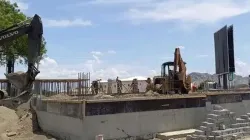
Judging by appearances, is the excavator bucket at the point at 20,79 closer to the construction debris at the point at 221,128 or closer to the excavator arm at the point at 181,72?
the construction debris at the point at 221,128

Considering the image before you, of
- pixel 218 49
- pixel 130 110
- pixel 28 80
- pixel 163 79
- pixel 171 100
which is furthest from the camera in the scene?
pixel 218 49

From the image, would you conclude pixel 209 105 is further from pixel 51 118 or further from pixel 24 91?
pixel 24 91

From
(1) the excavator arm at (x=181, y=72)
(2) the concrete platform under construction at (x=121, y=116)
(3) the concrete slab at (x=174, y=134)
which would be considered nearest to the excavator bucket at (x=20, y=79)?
(2) the concrete platform under construction at (x=121, y=116)

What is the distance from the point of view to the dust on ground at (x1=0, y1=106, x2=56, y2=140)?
51.5ft

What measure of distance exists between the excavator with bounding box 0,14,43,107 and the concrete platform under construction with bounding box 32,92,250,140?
84cm

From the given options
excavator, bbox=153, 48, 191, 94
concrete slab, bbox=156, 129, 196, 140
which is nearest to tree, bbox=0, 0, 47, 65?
excavator, bbox=153, 48, 191, 94

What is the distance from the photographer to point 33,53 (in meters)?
17.9

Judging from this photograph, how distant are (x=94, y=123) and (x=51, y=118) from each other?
3601 mm

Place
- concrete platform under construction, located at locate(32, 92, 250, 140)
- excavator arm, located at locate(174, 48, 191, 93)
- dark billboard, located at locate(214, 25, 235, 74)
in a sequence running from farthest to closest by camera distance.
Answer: dark billboard, located at locate(214, 25, 235, 74)
excavator arm, located at locate(174, 48, 191, 93)
concrete platform under construction, located at locate(32, 92, 250, 140)

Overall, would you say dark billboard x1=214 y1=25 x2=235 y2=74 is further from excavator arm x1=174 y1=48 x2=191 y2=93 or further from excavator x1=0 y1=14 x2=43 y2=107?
excavator x1=0 y1=14 x2=43 y2=107

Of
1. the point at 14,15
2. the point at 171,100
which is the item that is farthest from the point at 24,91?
the point at 14,15

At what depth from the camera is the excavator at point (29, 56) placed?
57.2 ft

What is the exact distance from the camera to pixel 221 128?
14.3m

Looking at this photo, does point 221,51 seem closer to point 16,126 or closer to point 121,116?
point 121,116
